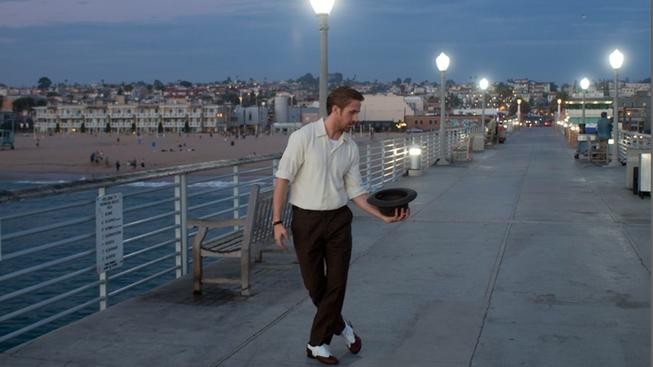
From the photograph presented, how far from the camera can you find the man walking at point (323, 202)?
5738 millimetres

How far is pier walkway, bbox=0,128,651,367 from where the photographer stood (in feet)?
20.3

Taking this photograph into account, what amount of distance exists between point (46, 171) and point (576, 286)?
171 feet

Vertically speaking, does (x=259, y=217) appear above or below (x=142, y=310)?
above

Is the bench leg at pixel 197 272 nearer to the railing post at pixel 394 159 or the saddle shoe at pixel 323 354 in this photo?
the saddle shoe at pixel 323 354

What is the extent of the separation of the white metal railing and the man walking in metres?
2.00

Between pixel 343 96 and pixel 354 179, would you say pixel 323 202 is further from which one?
pixel 343 96

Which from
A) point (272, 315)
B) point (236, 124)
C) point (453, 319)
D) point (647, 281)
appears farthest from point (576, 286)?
point (236, 124)

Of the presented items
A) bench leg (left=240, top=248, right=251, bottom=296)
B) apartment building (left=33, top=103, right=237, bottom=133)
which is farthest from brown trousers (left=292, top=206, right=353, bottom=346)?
apartment building (left=33, top=103, right=237, bottom=133)

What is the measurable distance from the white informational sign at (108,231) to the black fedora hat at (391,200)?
2.60 meters

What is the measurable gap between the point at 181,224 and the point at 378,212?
12.0ft

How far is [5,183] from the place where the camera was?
4766 centimetres

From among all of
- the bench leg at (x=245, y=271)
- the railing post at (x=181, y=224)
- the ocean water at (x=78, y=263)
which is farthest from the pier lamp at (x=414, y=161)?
the bench leg at (x=245, y=271)

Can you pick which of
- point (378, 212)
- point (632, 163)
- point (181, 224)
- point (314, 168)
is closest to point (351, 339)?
point (378, 212)

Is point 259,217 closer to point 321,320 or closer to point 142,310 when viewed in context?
point 142,310
